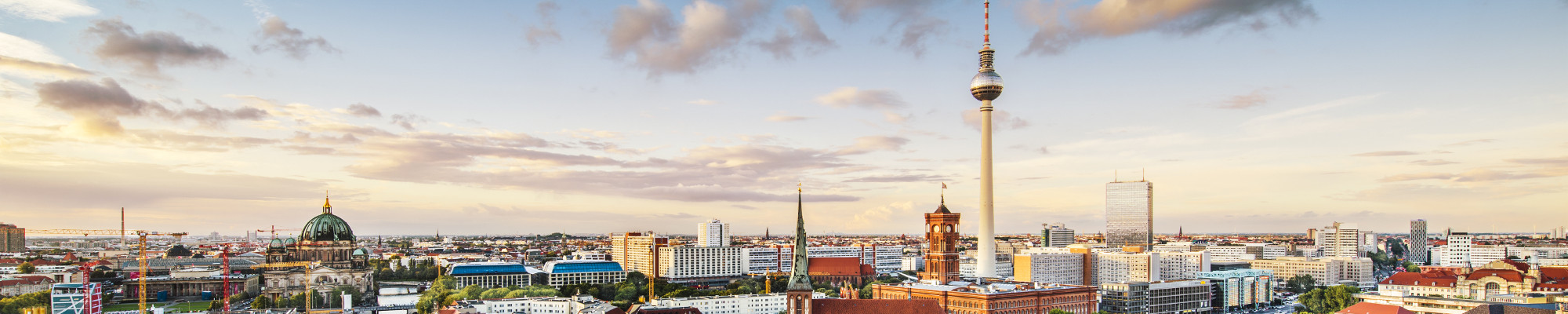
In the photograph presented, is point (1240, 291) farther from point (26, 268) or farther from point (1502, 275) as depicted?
point (26, 268)

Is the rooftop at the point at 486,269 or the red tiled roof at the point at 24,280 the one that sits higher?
the red tiled roof at the point at 24,280

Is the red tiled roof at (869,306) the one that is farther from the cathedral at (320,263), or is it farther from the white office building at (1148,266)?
the white office building at (1148,266)

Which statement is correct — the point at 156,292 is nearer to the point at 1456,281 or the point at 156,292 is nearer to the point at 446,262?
the point at 446,262

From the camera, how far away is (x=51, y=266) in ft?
399

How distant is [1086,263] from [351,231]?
90160 millimetres

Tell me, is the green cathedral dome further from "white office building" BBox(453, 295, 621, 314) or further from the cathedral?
"white office building" BBox(453, 295, 621, 314)

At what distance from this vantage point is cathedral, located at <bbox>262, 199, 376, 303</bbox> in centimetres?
10412

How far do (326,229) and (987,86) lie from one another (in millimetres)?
68994

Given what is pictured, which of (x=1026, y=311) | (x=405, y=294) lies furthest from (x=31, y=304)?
(x=1026, y=311)

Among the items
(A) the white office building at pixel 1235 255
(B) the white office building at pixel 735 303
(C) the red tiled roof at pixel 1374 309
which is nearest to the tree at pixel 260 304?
(B) the white office building at pixel 735 303

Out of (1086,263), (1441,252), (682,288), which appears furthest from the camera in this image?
(1441,252)

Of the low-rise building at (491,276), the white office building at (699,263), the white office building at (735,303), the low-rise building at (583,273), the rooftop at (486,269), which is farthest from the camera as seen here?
the white office building at (699,263)

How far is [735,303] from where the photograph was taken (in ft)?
293

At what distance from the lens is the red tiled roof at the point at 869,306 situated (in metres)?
56.8
